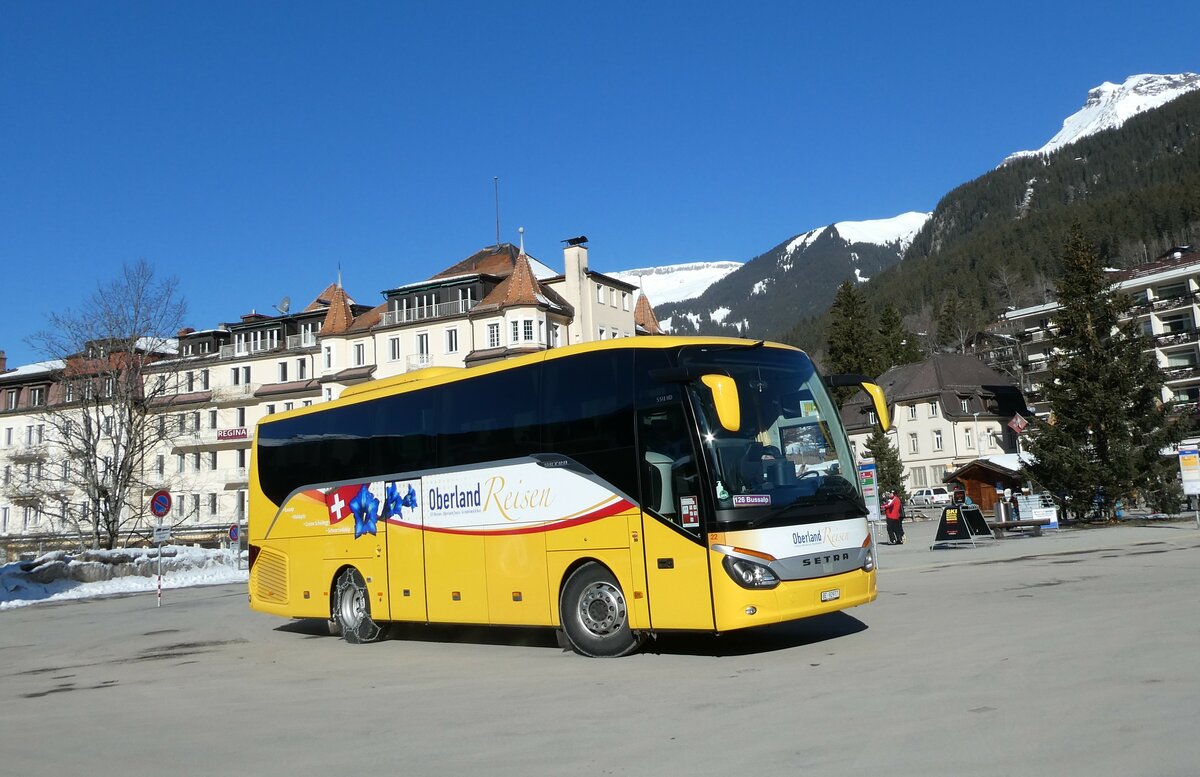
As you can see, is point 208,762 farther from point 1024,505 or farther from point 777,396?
point 1024,505

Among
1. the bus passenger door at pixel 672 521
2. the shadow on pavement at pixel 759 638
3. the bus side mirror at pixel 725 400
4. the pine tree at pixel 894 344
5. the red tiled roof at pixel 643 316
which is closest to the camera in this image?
the bus side mirror at pixel 725 400

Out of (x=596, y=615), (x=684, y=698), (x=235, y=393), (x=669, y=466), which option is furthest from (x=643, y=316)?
(x=684, y=698)

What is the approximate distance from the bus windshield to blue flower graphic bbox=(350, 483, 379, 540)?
5805 millimetres

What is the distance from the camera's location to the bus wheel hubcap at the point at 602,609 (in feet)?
37.2

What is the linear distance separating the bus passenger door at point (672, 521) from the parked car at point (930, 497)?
62593mm

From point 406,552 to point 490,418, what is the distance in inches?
102

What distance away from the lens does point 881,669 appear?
9234mm

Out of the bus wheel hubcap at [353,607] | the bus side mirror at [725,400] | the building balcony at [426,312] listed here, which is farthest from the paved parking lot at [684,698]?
the building balcony at [426,312]

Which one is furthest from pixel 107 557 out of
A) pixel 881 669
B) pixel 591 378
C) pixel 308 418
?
pixel 881 669

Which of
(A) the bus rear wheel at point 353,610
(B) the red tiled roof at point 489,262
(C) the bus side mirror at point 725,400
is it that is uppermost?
(B) the red tiled roof at point 489,262

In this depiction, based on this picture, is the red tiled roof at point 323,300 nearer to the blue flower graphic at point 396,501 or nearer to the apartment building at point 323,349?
the apartment building at point 323,349

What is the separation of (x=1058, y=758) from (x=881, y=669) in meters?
3.47

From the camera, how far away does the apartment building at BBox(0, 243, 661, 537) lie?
6738 cm

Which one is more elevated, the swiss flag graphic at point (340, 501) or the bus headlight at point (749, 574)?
the swiss flag graphic at point (340, 501)
